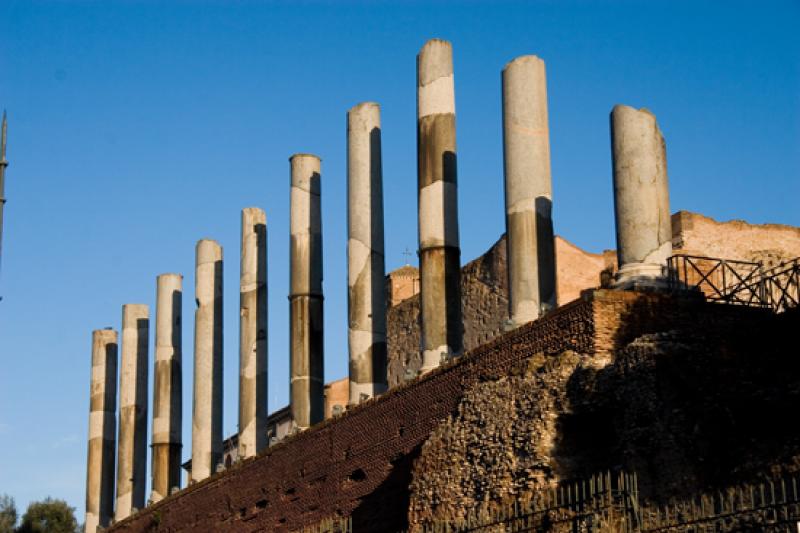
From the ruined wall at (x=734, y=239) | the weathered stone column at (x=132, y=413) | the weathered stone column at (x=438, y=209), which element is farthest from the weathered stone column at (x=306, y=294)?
the ruined wall at (x=734, y=239)

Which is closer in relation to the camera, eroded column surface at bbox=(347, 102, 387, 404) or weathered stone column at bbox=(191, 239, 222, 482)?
eroded column surface at bbox=(347, 102, 387, 404)

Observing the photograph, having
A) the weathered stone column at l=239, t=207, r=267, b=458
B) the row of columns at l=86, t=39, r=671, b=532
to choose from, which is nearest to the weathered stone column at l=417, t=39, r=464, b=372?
the row of columns at l=86, t=39, r=671, b=532

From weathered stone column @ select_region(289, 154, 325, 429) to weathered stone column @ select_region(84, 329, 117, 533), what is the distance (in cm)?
900

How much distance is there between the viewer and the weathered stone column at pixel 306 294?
22.5 meters

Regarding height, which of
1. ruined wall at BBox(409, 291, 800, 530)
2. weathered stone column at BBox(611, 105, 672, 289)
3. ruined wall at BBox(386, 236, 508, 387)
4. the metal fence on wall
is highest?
A: ruined wall at BBox(386, 236, 508, 387)

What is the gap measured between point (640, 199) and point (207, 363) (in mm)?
12512

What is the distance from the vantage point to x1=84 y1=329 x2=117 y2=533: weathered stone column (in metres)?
30.1

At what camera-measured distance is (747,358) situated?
1369 cm

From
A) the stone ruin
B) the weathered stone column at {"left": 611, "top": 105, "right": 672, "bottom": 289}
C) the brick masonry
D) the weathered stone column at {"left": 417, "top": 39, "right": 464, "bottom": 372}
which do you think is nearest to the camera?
the stone ruin

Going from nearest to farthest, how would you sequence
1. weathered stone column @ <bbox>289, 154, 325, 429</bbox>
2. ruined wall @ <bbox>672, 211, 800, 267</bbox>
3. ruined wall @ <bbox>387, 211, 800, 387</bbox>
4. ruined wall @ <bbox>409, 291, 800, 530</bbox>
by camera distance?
ruined wall @ <bbox>409, 291, 800, 530</bbox>, weathered stone column @ <bbox>289, 154, 325, 429</bbox>, ruined wall @ <bbox>672, 211, 800, 267</bbox>, ruined wall @ <bbox>387, 211, 800, 387</bbox>

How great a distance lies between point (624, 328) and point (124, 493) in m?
16.1

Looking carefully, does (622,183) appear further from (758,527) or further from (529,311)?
(758,527)

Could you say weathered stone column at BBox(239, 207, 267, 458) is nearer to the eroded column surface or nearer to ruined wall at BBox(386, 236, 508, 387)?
the eroded column surface

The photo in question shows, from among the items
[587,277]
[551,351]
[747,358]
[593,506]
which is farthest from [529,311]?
[587,277]
